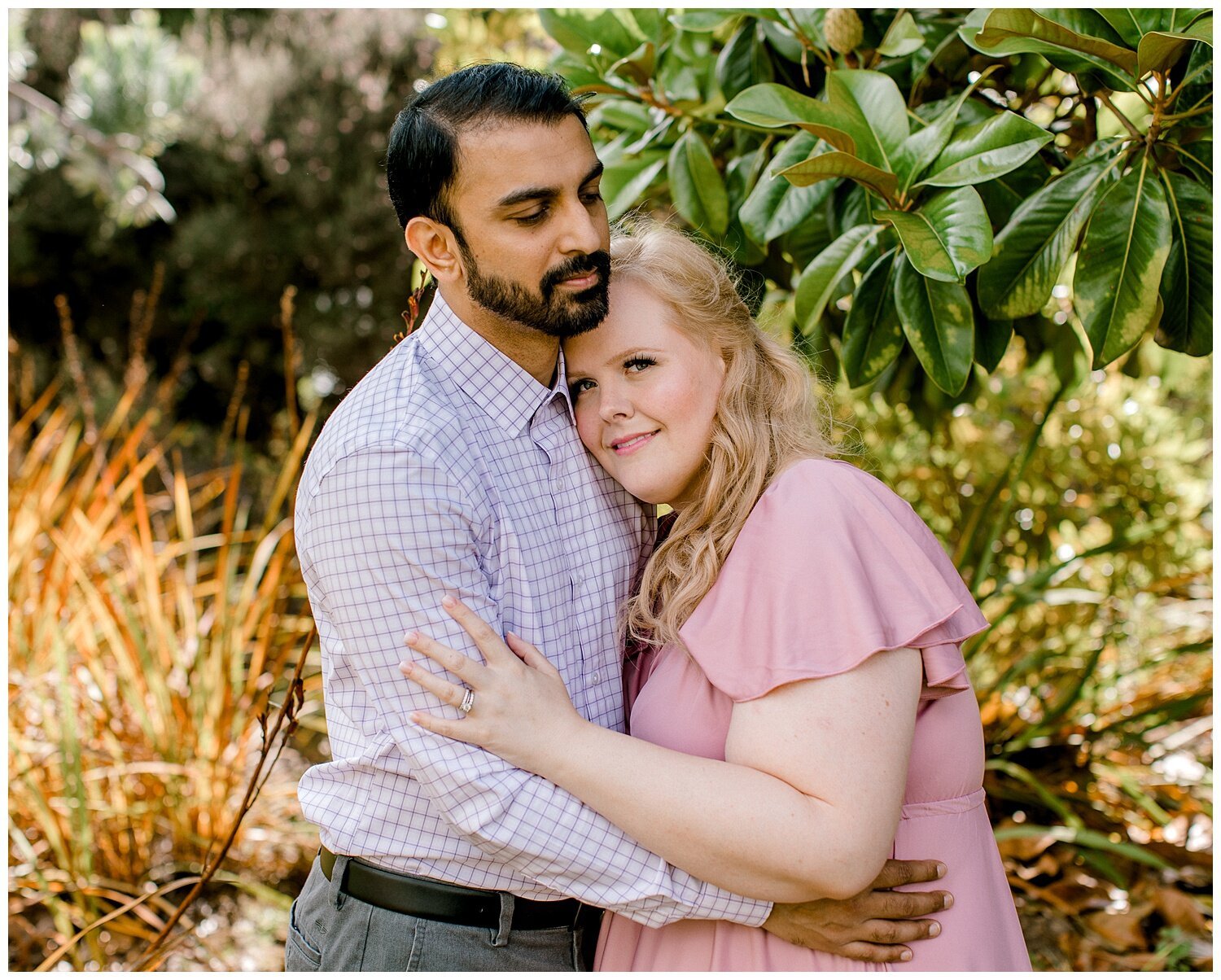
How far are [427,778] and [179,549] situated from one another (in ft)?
7.71

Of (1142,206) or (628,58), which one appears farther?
(628,58)

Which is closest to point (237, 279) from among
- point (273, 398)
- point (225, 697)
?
point (273, 398)

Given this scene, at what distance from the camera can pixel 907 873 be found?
1.44 meters

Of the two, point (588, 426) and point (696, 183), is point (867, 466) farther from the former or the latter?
point (588, 426)

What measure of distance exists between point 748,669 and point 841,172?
2.60ft

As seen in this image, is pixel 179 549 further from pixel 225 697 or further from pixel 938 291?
pixel 938 291

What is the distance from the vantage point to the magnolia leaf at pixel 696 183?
6.43 ft

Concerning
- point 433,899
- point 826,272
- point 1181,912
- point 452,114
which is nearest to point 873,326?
point 826,272

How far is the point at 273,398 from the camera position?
559cm

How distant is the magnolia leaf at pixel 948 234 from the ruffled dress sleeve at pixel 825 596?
1.09 ft

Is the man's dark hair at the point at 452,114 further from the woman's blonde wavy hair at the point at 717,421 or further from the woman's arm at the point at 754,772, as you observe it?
the woman's arm at the point at 754,772

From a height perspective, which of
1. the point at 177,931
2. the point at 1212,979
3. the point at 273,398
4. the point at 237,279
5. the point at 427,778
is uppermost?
the point at 237,279

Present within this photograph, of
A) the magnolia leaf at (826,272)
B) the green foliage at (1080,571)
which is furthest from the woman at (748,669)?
the green foliage at (1080,571)

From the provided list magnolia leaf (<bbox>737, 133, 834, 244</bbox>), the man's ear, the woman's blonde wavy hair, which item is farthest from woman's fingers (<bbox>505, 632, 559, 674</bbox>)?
magnolia leaf (<bbox>737, 133, 834, 244</bbox>)
